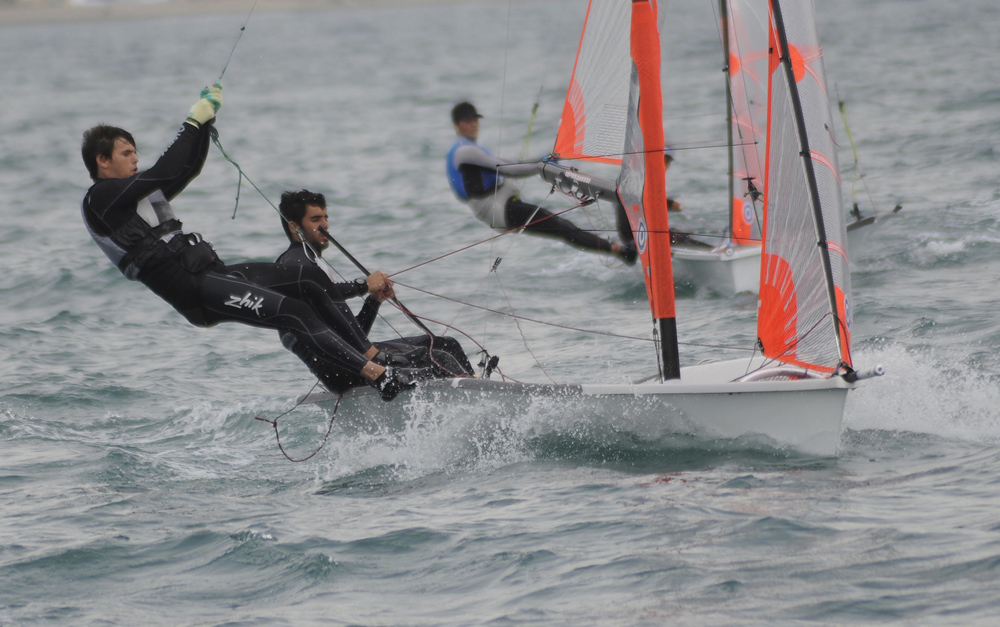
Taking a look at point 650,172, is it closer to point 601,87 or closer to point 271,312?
point 601,87

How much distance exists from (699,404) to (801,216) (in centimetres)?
87

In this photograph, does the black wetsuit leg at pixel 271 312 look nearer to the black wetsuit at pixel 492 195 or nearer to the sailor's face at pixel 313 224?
the sailor's face at pixel 313 224

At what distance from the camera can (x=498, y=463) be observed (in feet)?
16.6

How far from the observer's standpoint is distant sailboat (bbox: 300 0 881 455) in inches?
183

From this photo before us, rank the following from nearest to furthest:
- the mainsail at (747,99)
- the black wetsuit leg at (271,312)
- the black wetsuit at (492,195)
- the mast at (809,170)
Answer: the mast at (809,170)
the black wetsuit leg at (271,312)
the mainsail at (747,99)
the black wetsuit at (492,195)

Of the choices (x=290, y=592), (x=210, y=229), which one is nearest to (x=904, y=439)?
(x=290, y=592)

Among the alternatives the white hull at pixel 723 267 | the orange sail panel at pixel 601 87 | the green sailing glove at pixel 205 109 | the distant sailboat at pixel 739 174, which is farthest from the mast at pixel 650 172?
the white hull at pixel 723 267

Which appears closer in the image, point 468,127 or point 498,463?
point 498,463

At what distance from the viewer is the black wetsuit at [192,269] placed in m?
4.77

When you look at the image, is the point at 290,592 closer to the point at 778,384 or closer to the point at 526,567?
the point at 526,567

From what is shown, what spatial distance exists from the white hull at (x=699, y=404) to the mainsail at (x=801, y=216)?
0.21 meters

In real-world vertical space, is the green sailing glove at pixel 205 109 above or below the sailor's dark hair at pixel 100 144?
above

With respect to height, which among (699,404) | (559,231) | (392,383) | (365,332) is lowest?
(699,404)

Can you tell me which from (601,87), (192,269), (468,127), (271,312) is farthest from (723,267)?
(192,269)
